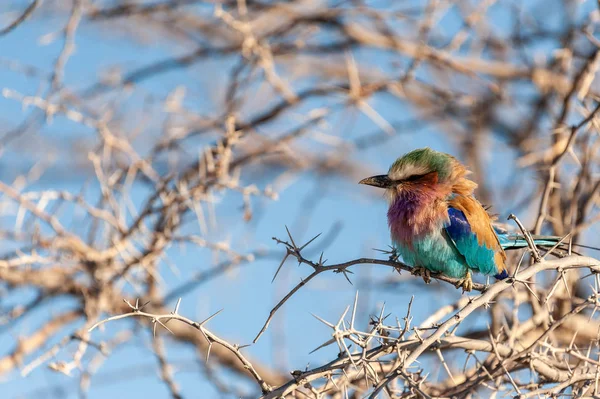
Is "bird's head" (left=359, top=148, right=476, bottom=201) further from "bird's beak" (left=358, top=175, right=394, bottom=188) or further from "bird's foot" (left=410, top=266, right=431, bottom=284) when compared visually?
"bird's foot" (left=410, top=266, right=431, bottom=284)

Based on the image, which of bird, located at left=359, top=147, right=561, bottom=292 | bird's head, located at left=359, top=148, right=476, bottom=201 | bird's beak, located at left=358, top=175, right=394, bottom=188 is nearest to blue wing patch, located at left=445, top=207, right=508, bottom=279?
bird, located at left=359, top=147, right=561, bottom=292

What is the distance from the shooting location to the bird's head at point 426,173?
10.3 ft

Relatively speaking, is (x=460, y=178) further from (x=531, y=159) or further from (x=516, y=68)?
(x=516, y=68)

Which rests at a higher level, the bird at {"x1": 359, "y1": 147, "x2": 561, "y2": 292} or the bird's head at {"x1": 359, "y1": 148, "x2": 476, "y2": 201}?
Answer: the bird's head at {"x1": 359, "y1": 148, "x2": 476, "y2": 201}

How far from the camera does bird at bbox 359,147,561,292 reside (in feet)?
9.76

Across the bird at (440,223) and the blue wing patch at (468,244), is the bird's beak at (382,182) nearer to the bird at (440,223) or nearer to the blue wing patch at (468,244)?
the bird at (440,223)

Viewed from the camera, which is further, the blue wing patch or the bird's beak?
the bird's beak

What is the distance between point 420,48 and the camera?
4.25m

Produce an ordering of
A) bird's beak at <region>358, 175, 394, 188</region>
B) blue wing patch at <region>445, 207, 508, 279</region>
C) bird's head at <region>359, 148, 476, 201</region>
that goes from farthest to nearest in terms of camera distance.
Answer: bird's beak at <region>358, 175, 394, 188</region>, bird's head at <region>359, 148, 476, 201</region>, blue wing patch at <region>445, 207, 508, 279</region>

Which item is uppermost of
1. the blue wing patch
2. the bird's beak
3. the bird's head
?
the bird's beak

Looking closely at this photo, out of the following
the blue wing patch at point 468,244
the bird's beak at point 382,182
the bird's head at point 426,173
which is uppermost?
the bird's beak at point 382,182

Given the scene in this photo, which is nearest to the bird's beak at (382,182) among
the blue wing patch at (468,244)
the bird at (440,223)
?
the bird at (440,223)

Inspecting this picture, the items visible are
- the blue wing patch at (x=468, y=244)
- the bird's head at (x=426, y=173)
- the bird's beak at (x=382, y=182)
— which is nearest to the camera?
the blue wing patch at (x=468, y=244)

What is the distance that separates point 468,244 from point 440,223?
135 mm
